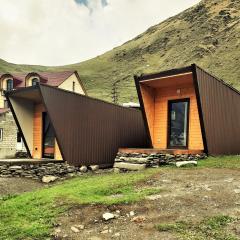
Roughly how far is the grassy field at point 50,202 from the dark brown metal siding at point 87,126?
5.61 metres

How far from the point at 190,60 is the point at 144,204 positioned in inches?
3937

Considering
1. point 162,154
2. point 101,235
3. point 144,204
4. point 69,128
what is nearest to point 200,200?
point 144,204

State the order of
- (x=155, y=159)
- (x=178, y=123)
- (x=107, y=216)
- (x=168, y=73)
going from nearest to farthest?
(x=107, y=216)
(x=155, y=159)
(x=168, y=73)
(x=178, y=123)

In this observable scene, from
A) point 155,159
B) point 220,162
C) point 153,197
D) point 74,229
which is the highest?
point 155,159

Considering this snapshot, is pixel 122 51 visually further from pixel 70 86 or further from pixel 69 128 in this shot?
pixel 69 128

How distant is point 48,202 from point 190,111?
33.0 feet

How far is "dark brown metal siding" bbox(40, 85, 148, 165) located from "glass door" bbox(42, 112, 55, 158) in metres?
2.10

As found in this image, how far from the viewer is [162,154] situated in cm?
1623

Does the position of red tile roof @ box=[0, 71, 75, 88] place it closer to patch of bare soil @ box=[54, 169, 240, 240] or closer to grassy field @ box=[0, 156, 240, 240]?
grassy field @ box=[0, 156, 240, 240]

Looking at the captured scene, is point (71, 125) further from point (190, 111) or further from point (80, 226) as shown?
point (80, 226)

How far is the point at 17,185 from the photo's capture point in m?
14.6

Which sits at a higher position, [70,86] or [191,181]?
[70,86]

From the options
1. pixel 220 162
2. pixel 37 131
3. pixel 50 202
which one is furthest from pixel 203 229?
pixel 37 131

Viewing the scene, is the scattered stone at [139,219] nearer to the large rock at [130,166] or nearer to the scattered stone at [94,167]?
the large rock at [130,166]
